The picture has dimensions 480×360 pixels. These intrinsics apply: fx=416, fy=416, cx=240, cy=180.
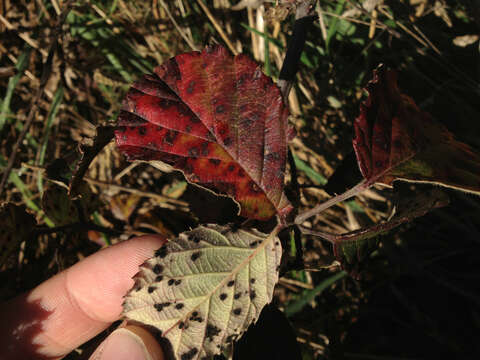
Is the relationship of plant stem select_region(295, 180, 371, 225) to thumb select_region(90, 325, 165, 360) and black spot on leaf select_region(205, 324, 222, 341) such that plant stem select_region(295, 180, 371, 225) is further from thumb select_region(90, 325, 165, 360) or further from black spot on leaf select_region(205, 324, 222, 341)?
thumb select_region(90, 325, 165, 360)

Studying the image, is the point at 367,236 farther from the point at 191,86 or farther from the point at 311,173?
the point at 311,173

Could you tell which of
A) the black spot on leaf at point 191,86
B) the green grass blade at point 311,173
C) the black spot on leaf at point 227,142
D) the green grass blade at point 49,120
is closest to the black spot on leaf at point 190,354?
the black spot on leaf at point 227,142

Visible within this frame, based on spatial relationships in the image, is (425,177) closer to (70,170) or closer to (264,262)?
(264,262)

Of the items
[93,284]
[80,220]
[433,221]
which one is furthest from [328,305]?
[80,220]

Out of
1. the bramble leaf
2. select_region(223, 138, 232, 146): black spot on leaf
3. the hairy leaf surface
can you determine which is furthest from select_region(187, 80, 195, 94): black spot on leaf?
the bramble leaf

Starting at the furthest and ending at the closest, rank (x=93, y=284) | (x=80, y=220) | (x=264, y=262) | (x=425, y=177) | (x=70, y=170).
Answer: (x=93, y=284)
(x=80, y=220)
(x=70, y=170)
(x=264, y=262)
(x=425, y=177)

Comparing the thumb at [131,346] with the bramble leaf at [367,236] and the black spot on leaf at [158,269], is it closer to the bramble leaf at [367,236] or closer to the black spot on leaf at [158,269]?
the black spot on leaf at [158,269]
